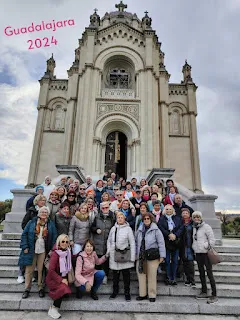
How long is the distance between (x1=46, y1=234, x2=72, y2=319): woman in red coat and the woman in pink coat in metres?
0.21

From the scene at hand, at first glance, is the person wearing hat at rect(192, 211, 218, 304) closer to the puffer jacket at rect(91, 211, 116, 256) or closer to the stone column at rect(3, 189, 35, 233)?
the puffer jacket at rect(91, 211, 116, 256)

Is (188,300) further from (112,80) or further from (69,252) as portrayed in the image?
(112,80)

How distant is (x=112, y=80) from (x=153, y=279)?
1756cm

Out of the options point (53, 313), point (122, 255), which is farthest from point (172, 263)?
point (53, 313)

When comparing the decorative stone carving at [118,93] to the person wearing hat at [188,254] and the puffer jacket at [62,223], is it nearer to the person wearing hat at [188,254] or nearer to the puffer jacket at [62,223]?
the puffer jacket at [62,223]

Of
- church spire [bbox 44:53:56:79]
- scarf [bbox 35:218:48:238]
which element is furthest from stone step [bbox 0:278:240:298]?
church spire [bbox 44:53:56:79]

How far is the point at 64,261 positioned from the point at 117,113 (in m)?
13.6

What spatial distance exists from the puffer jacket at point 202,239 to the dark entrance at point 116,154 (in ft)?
38.6

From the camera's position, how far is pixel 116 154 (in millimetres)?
16297

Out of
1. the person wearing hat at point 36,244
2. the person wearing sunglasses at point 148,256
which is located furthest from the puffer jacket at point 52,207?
the person wearing sunglasses at point 148,256

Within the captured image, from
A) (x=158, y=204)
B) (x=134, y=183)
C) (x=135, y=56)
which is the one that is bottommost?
(x=158, y=204)

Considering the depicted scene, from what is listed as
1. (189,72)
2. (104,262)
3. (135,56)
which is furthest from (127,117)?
(104,262)

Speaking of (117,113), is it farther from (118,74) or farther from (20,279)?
(20,279)

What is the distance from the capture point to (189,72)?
22.6 m
